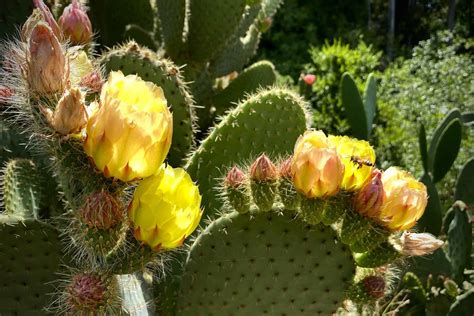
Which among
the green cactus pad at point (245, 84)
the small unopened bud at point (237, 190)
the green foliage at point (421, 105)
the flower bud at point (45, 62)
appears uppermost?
the flower bud at point (45, 62)

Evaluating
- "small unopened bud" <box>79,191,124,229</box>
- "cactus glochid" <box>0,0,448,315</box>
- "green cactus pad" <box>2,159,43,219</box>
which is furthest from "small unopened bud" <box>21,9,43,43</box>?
"green cactus pad" <box>2,159,43,219</box>

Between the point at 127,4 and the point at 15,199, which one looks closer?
the point at 15,199

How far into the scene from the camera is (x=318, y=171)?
2.90ft

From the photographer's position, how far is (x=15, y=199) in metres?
1.36

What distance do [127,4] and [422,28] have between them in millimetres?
6590

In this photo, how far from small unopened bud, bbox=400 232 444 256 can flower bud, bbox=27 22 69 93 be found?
1.90 ft

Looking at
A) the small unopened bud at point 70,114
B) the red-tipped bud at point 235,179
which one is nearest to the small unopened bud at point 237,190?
the red-tipped bud at point 235,179

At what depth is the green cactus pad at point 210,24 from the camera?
7.08 ft

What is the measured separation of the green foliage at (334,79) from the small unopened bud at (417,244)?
3.34 metres

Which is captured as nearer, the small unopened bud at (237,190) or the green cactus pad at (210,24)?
the small unopened bud at (237,190)

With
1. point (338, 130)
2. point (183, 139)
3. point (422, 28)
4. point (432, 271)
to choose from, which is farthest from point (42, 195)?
point (422, 28)

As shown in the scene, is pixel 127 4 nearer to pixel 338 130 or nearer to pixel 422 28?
pixel 338 130

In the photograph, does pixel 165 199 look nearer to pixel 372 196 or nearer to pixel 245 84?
pixel 372 196

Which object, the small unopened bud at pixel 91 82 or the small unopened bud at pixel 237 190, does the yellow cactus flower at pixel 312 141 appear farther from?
the small unopened bud at pixel 91 82
